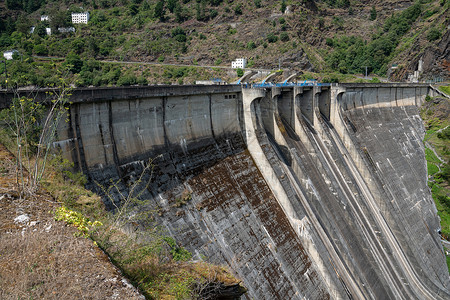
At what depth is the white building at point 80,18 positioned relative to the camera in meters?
86.4

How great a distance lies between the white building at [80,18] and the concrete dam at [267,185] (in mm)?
80484

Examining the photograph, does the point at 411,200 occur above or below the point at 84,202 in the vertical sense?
below

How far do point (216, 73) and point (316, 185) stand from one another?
46813 mm

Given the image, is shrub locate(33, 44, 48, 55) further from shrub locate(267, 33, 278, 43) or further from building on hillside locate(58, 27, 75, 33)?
shrub locate(267, 33, 278, 43)

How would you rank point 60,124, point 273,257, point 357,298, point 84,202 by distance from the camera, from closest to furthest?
1. point 84,202
2. point 60,124
3. point 273,257
4. point 357,298

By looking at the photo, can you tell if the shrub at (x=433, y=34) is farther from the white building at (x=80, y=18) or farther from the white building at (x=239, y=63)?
the white building at (x=80, y=18)

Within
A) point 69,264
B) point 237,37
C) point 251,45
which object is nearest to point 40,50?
point 237,37

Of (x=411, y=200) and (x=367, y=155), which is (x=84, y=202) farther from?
(x=411, y=200)

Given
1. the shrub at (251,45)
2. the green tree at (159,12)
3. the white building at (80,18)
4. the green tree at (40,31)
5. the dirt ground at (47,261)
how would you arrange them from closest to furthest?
the dirt ground at (47,261) → the shrub at (251,45) → the green tree at (40,31) → the green tree at (159,12) → the white building at (80,18)

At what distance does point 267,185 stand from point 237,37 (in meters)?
64.5

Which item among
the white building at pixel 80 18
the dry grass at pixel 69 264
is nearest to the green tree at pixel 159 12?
the white building at pixel 80 18

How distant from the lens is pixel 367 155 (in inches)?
1016

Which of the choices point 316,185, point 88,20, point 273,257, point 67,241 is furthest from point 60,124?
point 88,20

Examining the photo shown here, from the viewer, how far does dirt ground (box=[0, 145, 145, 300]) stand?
384 cm
